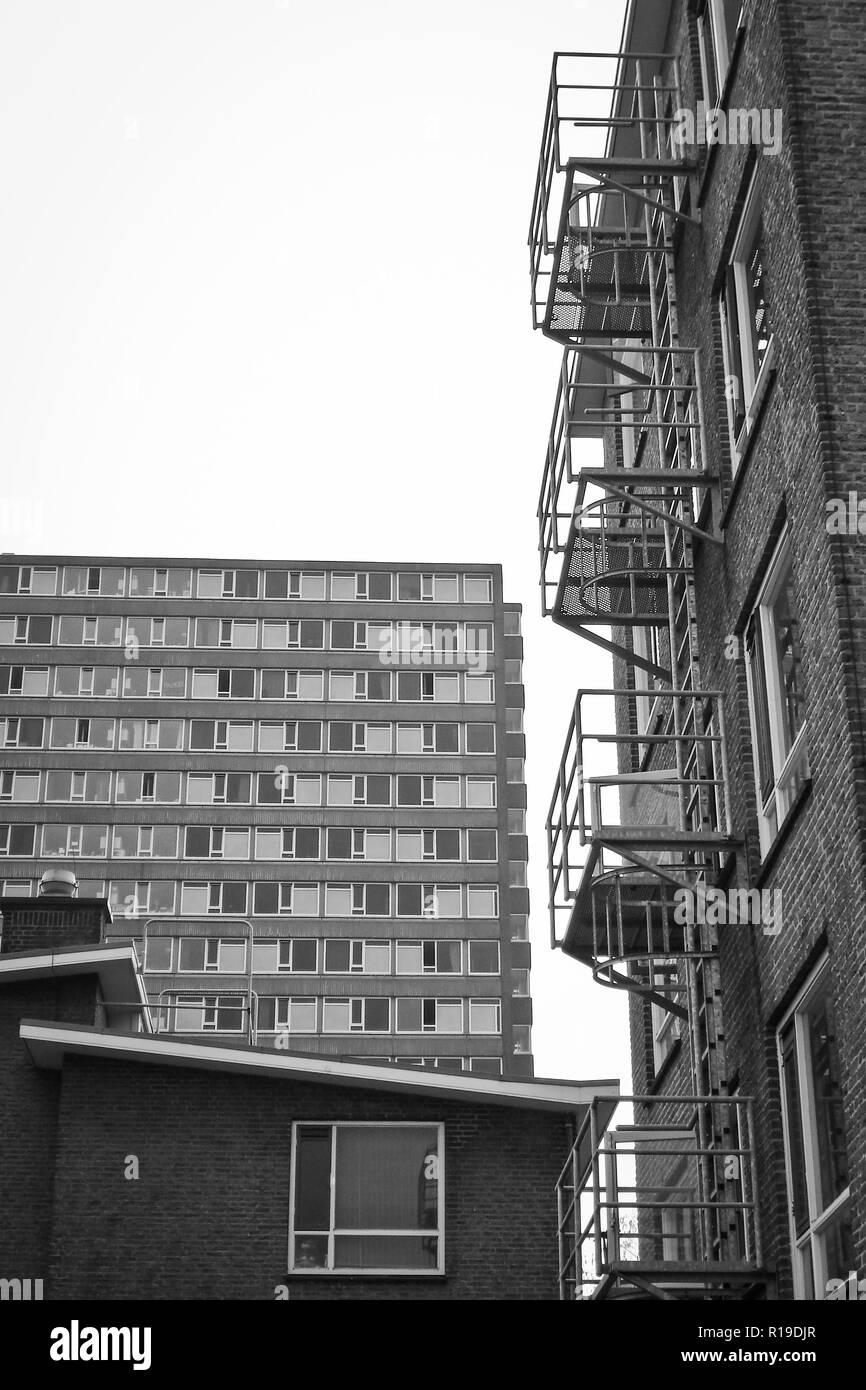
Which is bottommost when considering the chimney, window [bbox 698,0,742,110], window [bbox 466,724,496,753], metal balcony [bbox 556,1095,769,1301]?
metal balcony [bbox 556,1095,769,1301]

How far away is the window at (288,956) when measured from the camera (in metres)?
105

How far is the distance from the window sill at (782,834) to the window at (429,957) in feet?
289

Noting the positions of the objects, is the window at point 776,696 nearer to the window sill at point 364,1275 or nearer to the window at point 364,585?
the window sill at point 364,1275

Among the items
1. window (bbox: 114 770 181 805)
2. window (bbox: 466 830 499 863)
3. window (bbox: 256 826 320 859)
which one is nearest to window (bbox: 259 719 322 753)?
window (bbox: 256 826 320 859)

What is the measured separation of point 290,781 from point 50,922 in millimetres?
81220

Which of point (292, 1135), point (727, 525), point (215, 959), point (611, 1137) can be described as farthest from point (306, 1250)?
point (215, 959)

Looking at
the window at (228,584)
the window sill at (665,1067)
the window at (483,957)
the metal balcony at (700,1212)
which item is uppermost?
the window at (228,584)

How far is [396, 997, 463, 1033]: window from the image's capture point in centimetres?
10281

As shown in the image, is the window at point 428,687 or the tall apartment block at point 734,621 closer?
the tall apartment block at point 734,621

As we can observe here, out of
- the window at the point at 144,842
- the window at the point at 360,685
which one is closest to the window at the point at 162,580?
the window at the point at 360,685

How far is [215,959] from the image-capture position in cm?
10456

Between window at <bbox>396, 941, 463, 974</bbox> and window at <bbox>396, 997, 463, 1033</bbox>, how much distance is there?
171cm

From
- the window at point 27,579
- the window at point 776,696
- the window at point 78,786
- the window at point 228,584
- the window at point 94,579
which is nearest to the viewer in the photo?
the window at point 776,696

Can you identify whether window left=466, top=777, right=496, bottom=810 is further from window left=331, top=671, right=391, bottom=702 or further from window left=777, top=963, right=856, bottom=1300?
window left=777, top=963, right=856, bottom=1300
